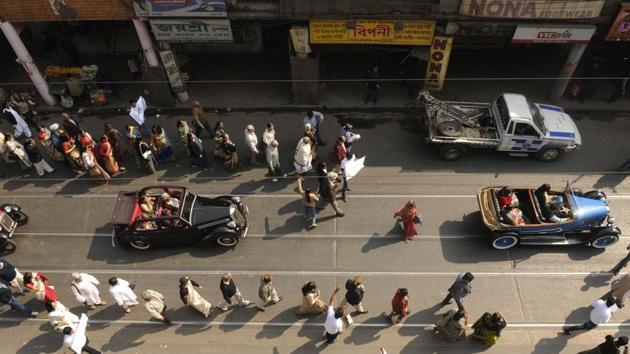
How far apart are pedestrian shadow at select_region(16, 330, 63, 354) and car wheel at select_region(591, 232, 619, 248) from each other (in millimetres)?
14641

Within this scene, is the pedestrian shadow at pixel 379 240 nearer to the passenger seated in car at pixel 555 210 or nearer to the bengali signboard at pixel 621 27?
the passenger seated in car at pixel 555 210

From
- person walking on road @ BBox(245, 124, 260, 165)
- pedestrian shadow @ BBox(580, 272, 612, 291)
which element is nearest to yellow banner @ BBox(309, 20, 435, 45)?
person walking on road @ BBox(245, 124, 260, 165)

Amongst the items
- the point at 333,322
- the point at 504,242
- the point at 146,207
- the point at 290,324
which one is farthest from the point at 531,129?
the point at 146,207

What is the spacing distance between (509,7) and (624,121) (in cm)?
663

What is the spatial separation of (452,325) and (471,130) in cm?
727

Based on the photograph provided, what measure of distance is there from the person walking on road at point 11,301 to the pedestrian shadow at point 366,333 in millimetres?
8305

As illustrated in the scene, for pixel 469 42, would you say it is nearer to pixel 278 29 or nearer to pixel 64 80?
pixel 278 29

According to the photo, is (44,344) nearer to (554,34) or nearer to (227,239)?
(227,239)

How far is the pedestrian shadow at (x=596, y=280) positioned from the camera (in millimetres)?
13242

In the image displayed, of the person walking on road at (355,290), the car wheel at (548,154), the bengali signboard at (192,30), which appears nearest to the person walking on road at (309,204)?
the person walking on road at (355,290)

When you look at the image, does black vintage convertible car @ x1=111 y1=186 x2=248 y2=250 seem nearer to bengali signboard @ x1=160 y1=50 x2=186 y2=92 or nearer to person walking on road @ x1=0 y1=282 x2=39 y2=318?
person walking on road @ x1=0 y1=282 x2=39 y2=318

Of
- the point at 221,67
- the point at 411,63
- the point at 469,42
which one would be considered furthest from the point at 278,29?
the point at 469,42

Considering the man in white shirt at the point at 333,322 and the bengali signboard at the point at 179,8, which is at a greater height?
the bengali signboard at the point at 179,8

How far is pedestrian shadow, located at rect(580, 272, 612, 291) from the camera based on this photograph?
1324 cm
